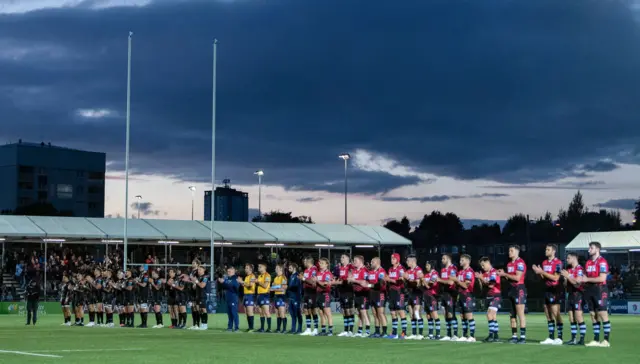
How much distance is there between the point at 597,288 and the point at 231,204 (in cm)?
11974

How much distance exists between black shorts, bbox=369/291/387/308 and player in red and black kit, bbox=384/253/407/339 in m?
0.28

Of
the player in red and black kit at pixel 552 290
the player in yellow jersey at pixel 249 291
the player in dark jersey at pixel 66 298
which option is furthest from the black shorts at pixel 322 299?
the player in dark jersey at pixel 66 298

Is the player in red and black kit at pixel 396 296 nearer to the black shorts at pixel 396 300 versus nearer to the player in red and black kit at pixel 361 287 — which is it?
the black shorts at pixel 396 300

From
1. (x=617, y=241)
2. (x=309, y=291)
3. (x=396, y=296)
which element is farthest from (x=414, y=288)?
(x=617, y=241)

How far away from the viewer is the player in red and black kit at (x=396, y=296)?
2759 cm

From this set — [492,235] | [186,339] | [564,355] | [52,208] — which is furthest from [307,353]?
[492,235]

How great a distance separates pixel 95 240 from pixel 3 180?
103444 mm

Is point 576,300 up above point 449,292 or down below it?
below

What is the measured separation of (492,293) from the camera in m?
24.8

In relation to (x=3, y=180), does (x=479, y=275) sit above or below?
below

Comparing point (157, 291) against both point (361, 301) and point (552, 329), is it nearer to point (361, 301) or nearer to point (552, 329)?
point (361, 301)

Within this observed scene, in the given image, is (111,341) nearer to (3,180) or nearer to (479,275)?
(479,275)

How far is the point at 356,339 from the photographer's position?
86.4ft

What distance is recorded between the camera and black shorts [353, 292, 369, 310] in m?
28.8
